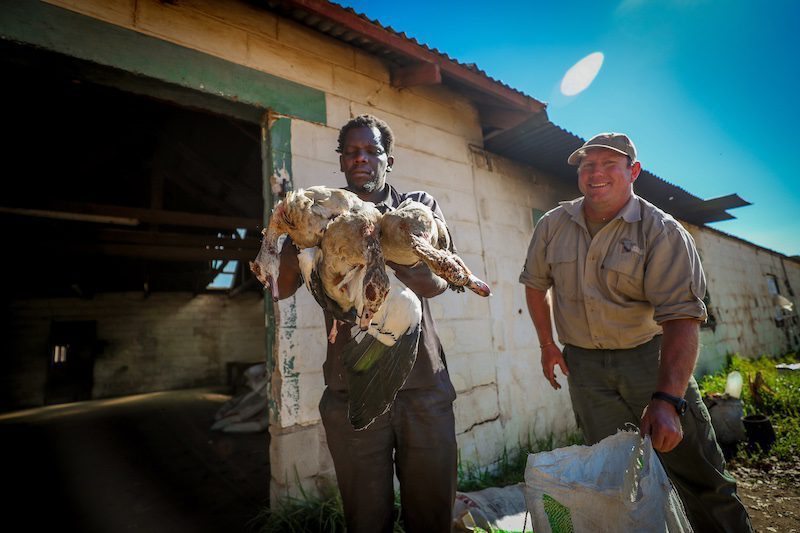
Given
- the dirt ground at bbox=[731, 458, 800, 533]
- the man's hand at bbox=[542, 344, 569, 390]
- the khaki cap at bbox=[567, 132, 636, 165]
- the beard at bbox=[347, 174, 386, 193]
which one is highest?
the khaki cap at bbox=[567, 132, 636, 165]

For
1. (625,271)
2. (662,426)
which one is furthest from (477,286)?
(625,271)

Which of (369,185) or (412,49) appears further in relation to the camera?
(412,49)

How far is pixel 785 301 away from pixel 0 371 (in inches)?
970

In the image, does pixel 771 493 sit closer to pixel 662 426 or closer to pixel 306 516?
pixel 662 426

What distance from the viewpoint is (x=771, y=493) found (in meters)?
3.15

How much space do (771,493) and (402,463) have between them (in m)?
3.88

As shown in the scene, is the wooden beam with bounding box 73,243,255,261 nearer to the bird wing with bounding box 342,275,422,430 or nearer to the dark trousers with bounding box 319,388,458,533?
the dark trousers with bounding box 319,388,458,533

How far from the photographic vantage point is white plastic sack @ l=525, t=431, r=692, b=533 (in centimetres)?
118

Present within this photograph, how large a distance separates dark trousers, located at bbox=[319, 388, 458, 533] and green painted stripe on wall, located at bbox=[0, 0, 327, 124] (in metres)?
2.18

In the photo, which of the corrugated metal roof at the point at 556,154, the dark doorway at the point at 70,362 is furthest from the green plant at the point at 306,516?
the dark doorway at the point at 70,362

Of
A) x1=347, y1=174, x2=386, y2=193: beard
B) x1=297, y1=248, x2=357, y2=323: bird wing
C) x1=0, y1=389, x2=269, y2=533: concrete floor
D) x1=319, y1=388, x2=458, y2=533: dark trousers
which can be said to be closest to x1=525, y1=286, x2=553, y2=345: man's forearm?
x1=319, y1=388, x2=458, y2=533: dark trousers

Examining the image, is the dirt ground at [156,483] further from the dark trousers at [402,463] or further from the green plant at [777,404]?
the dark trousers at [402,463]

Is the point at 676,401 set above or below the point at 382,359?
below

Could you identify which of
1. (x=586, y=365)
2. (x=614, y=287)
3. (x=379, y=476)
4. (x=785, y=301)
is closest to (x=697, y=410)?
(x=586, y=365)
